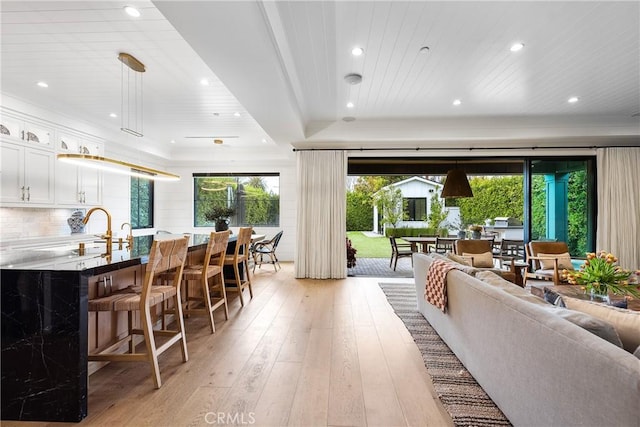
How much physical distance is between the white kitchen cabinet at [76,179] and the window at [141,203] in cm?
143

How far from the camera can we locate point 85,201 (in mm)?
5082

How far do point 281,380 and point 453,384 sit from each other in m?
1.21

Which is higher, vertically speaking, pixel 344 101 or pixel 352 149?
pixel 344 101

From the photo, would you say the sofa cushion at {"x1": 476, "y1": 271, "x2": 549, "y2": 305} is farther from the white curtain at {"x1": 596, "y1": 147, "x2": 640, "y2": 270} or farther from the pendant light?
the white curtain at {"x1": 596, "y1": 147, "x2": 640, "y2": 270}

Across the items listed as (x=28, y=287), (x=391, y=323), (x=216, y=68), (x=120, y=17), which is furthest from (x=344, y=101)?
(x=28, y=287)

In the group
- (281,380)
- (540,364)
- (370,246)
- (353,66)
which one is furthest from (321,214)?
(370,246)

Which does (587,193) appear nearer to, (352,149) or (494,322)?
(352,149)

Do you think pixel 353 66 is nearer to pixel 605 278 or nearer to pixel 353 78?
pixel 353 78

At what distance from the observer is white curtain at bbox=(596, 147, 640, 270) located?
5.24m

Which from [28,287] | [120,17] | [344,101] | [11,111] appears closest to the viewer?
[28,287]

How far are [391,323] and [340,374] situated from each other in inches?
49.9

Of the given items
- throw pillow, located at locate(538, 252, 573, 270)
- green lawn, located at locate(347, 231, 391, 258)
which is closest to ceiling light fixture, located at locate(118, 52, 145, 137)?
throw pillow, located at locate(538, 252, 573, 270)

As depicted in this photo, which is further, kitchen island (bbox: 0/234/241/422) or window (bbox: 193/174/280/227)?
window (bbox: 193/174/280/227)

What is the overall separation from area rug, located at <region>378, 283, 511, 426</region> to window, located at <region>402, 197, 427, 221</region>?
9.95m
